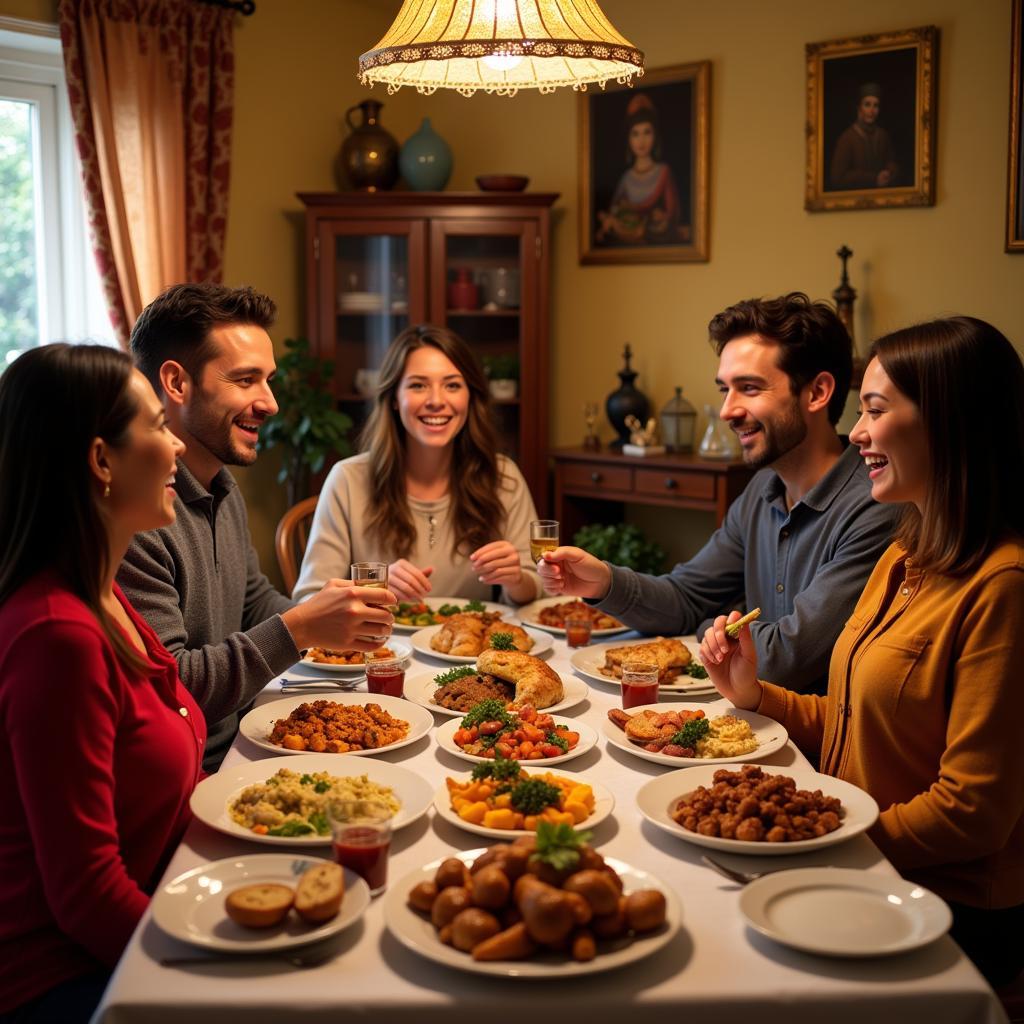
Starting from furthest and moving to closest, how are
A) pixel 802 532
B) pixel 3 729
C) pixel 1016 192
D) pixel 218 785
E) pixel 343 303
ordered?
pixel 343 303 → pixel 1016 192 → pixel 802 532 → pixel 218 785 → pixel 3 729

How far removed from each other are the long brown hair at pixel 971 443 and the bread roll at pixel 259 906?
1077 millimetres

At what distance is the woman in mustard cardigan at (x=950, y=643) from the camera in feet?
5.40

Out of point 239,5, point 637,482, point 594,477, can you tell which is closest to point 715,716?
point 637,482

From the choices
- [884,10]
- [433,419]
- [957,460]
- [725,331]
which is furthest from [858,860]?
[884,10]

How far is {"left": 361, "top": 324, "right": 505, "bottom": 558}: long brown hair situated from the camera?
3.35 metres

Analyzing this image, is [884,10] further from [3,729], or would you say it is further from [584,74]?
[3,729]

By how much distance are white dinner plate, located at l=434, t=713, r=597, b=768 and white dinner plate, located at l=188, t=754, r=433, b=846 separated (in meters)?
0.12

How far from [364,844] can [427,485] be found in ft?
6.94

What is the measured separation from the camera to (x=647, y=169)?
4.97 m

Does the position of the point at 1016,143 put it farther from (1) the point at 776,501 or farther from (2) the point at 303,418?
(2) the point at 303,418

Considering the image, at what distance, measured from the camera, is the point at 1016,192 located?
4043mm

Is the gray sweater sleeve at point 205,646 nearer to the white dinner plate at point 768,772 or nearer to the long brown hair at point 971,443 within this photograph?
the white dinner plate at point 768,772

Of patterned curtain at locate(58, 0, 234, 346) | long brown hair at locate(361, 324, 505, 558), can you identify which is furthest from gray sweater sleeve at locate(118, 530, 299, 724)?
patterned curtain at locate(58, 0, 234, 346)

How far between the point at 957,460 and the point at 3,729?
4.58 feet
